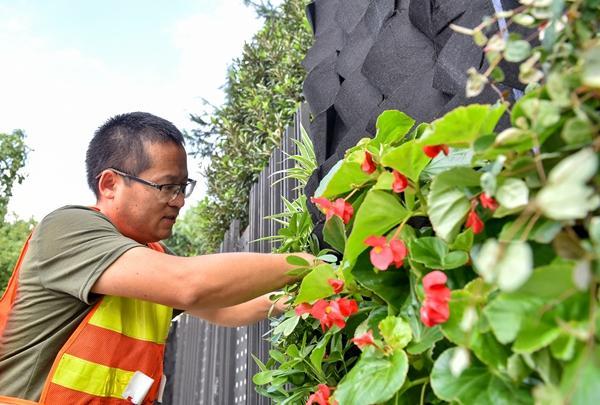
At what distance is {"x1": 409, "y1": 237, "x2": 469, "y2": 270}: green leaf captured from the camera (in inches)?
31.2

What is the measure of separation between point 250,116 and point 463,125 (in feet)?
11.8

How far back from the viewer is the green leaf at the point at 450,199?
2.37 ft

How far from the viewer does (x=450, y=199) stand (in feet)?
2.43

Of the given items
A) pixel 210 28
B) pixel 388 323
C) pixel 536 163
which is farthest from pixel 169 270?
pixel 210 28

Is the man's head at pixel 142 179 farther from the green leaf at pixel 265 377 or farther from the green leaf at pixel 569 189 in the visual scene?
the green leaf at pixel 569 189

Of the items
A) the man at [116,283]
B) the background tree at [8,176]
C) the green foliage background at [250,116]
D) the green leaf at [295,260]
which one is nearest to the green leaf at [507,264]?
the green leaf at [295,260]

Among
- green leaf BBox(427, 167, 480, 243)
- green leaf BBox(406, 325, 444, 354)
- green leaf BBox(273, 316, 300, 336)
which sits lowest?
green leaf BBox(273, 316, 300, 336)

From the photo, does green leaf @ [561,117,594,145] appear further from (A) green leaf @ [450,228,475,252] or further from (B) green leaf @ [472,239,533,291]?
(A) green leaf @ [450,228,475,252]

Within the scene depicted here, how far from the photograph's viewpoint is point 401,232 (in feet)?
3.08

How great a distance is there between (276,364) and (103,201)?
A: 0.88 metres

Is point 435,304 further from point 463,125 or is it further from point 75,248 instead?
point 75,248

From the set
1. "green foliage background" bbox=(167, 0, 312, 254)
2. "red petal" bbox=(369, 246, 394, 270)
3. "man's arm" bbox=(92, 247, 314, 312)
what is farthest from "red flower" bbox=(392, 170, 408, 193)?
"green foliage background" bbox=(167, 0, 312, 254)

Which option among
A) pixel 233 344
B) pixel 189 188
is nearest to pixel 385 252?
pixel 189 188

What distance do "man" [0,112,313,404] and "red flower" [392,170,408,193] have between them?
21.7 inches
